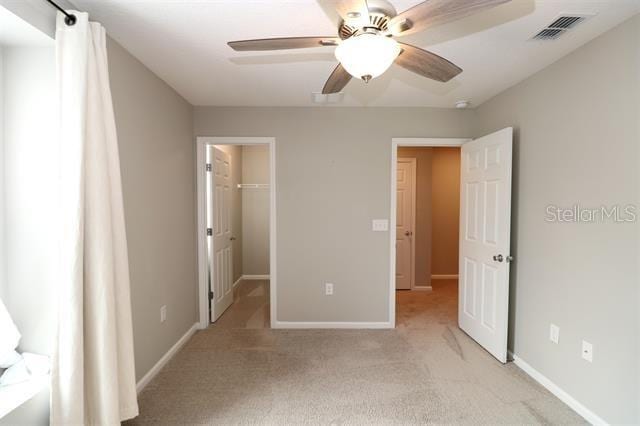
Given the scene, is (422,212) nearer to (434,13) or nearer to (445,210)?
(445,210)

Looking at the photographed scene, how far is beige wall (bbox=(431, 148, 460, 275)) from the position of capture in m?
5.23

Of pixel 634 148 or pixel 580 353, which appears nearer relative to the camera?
pixel 634 148

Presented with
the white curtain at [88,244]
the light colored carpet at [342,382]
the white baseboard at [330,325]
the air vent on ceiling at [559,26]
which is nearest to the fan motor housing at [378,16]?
the air vent on ceiling at [559,26]

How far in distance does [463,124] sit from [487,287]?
5.60ft

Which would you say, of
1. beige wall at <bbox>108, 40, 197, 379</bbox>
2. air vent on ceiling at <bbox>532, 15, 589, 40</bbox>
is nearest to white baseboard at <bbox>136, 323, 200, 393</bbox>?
beige wall at <bbox>108, 40, 197, 379</bbox>

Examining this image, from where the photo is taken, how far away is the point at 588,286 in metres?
1.96

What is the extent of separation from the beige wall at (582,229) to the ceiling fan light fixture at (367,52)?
150 cm

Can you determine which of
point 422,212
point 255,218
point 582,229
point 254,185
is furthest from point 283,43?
point 255,218

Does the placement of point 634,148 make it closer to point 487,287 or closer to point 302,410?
point 487,287

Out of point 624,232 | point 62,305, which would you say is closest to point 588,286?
point 624,232

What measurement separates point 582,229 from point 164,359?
10.7ft

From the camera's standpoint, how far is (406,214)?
469cm

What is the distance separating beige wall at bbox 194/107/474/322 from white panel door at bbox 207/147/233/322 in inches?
20.3

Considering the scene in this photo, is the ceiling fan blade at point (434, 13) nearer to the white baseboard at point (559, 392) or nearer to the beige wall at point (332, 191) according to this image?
the beige wall at point (332, 191)
